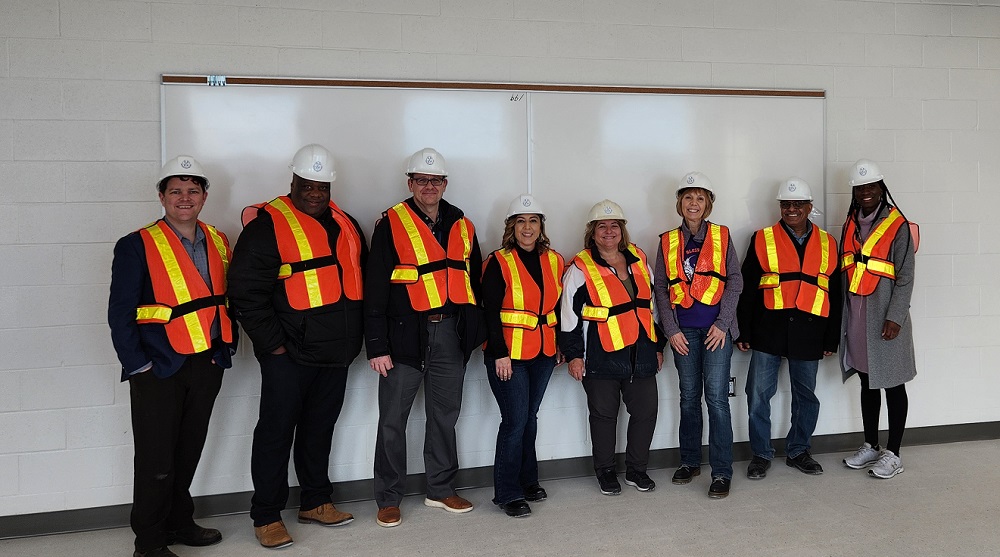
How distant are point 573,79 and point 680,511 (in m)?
2.39

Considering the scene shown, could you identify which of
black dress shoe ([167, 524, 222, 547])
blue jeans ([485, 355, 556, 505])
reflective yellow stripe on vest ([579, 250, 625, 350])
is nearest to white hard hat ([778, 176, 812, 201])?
reflective yellow stripe on vest ([579, 250, 625, 350])

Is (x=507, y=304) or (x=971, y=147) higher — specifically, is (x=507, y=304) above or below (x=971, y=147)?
below

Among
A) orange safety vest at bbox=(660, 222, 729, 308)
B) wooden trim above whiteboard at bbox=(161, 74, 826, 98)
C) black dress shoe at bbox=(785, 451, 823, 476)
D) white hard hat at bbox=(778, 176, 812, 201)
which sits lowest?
black dress shoe at bbox=(785, 451, 823, 476)

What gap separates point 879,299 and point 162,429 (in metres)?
3.73

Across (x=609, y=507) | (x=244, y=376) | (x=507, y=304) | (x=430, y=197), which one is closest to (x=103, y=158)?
(x=244, y=376)

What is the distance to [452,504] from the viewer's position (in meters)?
3.61

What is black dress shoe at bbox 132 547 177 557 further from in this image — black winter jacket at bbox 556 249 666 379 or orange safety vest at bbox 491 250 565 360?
black winter jacket at bbox 556 249 666 379

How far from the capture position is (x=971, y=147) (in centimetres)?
459

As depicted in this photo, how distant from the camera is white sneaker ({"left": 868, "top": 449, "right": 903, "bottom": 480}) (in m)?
3.98

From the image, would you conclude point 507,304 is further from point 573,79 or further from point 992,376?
point 992,376

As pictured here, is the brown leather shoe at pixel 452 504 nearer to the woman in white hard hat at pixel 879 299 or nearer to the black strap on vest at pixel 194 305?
the black strap on vest at pixel 194 305

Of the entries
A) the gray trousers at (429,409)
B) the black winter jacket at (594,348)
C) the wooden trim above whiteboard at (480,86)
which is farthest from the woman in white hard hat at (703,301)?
the gray trousers at (429,409)

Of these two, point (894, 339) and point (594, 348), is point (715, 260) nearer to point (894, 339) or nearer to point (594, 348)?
point (594, 348)

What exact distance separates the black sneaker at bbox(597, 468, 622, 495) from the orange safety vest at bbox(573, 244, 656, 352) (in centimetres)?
69
